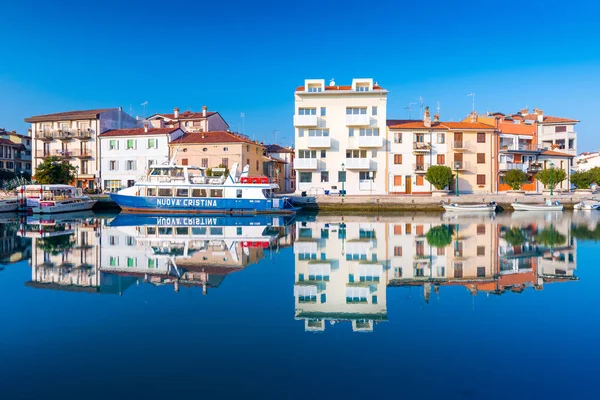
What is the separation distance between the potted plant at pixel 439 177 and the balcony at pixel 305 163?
1146 centimetres

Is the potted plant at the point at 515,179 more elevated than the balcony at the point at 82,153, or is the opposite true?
the balcony at the point at 82,153

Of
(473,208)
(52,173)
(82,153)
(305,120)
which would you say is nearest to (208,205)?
(305,120)

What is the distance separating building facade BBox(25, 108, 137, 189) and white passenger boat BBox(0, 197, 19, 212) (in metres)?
12.5

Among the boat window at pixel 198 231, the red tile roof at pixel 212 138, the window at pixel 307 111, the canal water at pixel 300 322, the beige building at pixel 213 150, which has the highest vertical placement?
the window at pixel 307 111

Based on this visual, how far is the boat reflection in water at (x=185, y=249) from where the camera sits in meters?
14.5

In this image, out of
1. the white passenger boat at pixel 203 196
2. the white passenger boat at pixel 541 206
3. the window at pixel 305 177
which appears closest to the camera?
A: the white passenger boat at pixel 203 196

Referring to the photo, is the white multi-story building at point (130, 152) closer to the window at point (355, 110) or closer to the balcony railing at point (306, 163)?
the balcony railing at point (306, 163)

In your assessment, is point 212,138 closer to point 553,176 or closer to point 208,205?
point 208,205

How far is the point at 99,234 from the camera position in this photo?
24844 millimetres

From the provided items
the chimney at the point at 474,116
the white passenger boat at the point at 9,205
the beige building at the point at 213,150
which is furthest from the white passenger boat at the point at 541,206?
the white passenger boat at the point at 9,205

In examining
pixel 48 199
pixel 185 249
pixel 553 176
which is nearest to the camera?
pixel 185 249

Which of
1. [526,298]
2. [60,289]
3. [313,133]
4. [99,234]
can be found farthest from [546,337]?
[313,133]

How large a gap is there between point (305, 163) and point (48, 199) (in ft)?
78.9

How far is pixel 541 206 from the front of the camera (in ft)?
138
